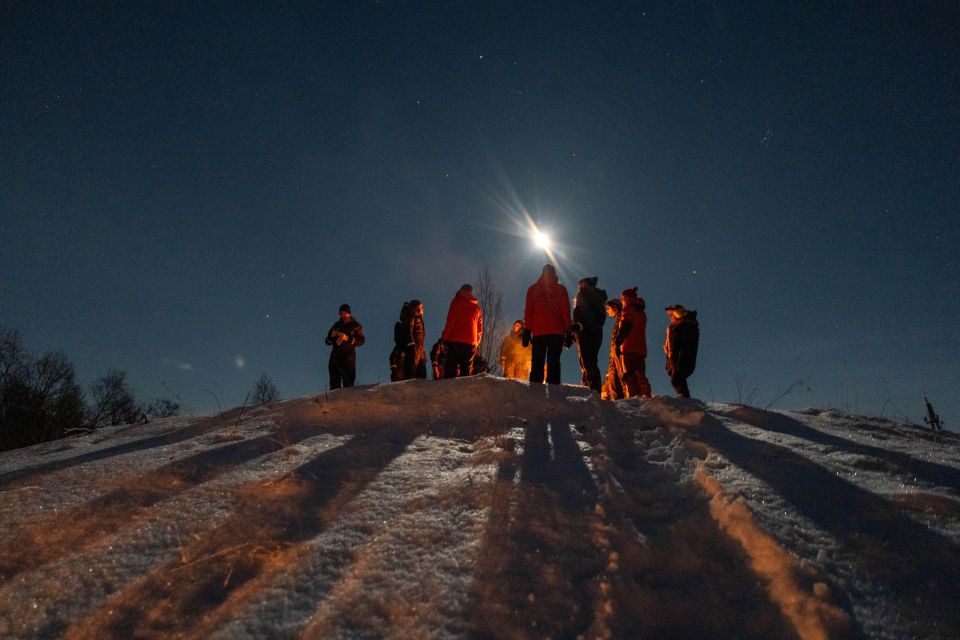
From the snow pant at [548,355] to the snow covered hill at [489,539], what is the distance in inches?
126

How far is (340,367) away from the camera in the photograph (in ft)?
25.0

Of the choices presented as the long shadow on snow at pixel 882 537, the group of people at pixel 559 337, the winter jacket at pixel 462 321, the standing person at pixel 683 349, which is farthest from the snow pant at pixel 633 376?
the long shadow on snow at pixel 882 537

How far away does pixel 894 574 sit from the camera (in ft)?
4.20

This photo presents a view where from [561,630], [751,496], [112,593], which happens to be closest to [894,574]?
[751,496]

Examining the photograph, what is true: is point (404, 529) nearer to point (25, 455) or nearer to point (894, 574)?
point (894, 574)

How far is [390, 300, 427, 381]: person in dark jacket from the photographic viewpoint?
8117mm

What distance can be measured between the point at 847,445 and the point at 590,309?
Result: 395 cm

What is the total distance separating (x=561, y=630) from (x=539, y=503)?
0.64m

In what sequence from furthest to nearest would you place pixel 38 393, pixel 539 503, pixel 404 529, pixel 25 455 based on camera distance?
pixel 38 393, pixel 25 455, pixel 539 503, pixel 404 529

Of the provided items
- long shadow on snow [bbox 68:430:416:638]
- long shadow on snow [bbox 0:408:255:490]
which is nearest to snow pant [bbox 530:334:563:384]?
long shadow on snow [bbox 0:408:255:490]

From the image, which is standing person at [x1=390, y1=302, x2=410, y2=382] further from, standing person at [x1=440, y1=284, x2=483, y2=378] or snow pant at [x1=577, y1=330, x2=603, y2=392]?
snow pant at [x1=577, y1=330, x2=603, y2=392]

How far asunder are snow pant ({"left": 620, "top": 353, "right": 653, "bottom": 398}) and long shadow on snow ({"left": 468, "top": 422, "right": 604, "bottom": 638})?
477 cm

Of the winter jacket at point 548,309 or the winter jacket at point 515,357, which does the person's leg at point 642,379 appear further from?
the winter jacket at point 515,357

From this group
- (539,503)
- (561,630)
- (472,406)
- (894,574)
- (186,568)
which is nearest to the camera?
(561,630)
